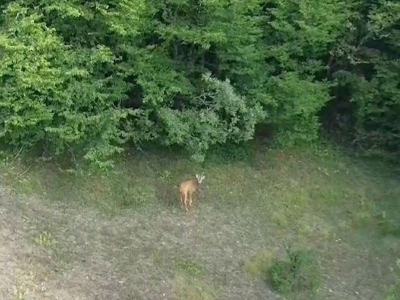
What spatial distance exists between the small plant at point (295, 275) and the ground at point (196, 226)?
0.16m

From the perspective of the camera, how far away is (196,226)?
12234 mm

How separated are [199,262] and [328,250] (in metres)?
2.16

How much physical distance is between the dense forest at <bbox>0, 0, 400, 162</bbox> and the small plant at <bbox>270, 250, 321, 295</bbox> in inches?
101

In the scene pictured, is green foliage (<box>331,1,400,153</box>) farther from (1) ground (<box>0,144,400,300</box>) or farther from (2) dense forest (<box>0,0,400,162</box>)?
(1) ground (<box>0,144,400,300</box>)

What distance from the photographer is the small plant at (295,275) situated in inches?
437

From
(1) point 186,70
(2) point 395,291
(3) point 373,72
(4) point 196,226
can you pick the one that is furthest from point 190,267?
(3) point 373,72

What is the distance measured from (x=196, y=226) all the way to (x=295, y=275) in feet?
6.29

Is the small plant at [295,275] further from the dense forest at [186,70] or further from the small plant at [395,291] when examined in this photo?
the dense forest at [186,70]

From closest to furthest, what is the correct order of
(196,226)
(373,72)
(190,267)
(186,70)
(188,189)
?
(190,267) → (196,226) → (188,189) → (186,70) → (373,72)

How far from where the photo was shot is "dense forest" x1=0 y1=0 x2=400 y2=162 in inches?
485

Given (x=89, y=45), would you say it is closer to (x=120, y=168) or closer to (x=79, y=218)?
(x=120, y=168)

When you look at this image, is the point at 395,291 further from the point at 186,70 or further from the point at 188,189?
the point at 186,70

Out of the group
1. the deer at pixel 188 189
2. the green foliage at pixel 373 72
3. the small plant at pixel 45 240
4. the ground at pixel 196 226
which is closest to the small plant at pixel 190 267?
the ground at pixel 196 226

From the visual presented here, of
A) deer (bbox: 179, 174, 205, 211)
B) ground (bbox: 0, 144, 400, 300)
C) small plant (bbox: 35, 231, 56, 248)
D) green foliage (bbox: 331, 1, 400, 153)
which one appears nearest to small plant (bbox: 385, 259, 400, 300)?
ground (bbox: 0, 144, 400, 300)
